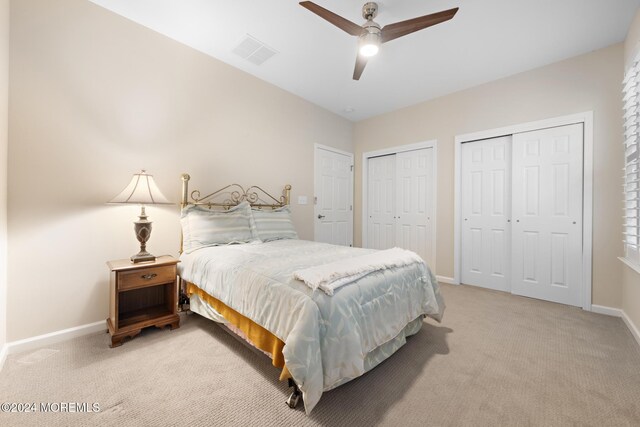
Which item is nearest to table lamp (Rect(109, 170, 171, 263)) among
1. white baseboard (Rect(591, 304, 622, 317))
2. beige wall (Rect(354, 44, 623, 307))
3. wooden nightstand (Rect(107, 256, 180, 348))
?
wooden nightstand (Rect(107, 256, 180, 348))

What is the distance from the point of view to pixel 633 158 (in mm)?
2273

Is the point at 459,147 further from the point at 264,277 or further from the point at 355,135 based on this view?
the point at 264,277

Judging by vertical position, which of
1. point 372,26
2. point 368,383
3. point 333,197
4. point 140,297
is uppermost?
point 372,26

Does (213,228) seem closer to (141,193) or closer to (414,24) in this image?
(141,193)

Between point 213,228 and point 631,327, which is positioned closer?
point 631,327

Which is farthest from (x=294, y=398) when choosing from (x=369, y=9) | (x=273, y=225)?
(x=369, y=9)

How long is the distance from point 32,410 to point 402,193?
14.6 ft

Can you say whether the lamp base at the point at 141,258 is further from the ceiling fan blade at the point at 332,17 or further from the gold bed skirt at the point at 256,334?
the ceiling fan blade at the point at 332,17

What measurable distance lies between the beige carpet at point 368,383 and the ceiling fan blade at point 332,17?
8.47 feet

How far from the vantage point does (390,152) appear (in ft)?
14.8

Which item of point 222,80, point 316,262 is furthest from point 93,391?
point 222,80

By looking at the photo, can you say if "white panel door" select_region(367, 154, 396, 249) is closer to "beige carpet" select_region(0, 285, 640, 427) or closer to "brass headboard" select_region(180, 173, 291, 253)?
"brass headboard" select_region(180, 173, 291, 253)

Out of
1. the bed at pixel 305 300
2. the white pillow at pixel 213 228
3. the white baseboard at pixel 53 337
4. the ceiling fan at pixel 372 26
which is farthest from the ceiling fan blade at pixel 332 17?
the white baseboard at pixel 53 337

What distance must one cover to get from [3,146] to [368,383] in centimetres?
297
